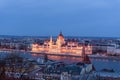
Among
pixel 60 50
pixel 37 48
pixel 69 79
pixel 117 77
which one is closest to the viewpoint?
pixel 69 79

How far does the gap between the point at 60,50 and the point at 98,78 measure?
Answer: 30.6 meters

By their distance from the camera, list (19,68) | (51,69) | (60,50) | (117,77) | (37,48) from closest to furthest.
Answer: (19,68), (117,77), (51,69), (60,50), (37,48)

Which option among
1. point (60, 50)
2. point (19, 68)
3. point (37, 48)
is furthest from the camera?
point (37, 48)

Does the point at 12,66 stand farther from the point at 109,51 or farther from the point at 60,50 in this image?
the point at 109,51

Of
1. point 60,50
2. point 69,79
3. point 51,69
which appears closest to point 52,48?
point 60,50

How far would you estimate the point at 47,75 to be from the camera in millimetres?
15578

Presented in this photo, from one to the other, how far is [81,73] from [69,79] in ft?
6.37

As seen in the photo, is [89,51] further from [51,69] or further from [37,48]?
[51,69]

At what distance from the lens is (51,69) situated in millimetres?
16547

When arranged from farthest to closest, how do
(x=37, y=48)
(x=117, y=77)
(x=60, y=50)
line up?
(x=37, y=48) < (x=60, y=50) < (x=117, y=77)

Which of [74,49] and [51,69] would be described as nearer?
[51,69]

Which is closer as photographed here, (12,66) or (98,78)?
(12,66)

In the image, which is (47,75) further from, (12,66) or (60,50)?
(60,50)

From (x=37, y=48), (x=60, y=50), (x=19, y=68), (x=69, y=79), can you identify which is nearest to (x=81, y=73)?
(x=69, y=79)
